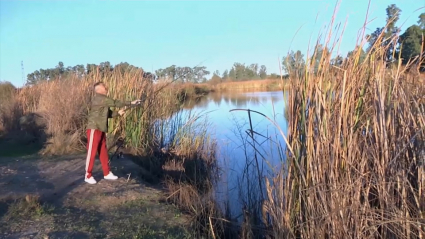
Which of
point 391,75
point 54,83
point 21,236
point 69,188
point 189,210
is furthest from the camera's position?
point 54,83

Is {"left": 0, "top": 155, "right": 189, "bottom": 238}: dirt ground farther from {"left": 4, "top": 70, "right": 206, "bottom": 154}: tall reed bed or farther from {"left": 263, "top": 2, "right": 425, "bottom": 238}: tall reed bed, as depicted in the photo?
{"left": 4, "top": 70, "right": 206, "bottom": 154}: tall reed bed

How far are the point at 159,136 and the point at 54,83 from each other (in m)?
5.07

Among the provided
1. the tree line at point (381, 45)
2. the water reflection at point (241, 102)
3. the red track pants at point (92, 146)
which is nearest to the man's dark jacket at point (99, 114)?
the red track pants at point (92, 146)

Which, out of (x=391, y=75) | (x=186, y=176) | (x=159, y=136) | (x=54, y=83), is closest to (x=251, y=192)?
(x=391, y=75)

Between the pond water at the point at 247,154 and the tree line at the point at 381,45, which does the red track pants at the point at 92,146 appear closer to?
the pond water at the point at 247,154

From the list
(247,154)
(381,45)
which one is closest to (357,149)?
(381,45)

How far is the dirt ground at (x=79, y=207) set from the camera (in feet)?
19.4

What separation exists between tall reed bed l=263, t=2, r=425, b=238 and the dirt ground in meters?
2.20

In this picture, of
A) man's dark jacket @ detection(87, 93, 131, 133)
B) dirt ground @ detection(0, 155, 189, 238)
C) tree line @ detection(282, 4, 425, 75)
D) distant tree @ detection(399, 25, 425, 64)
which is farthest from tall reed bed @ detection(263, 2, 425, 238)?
man's dark jacket @ detection(87, 93, 131, 133)

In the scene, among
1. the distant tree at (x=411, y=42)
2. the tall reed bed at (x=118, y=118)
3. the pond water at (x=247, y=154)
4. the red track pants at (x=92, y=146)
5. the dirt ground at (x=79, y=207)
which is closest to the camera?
the distant tree at (x=411, y=42)

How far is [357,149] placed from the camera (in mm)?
4160

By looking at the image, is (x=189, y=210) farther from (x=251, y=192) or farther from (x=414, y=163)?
(x=414, y=163)

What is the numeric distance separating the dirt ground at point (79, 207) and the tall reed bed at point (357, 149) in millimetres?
2196

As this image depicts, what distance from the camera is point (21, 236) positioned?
18.4ft
